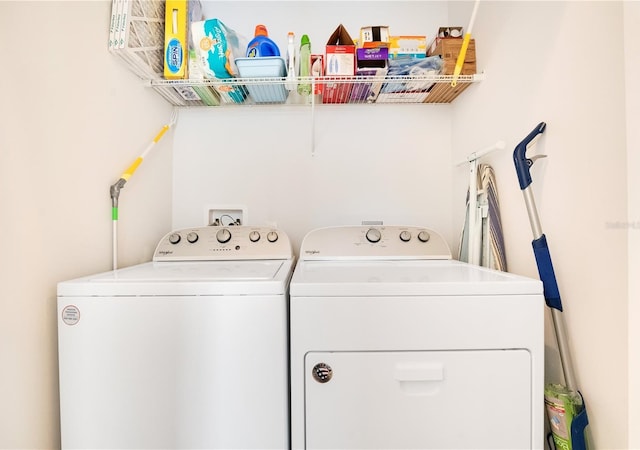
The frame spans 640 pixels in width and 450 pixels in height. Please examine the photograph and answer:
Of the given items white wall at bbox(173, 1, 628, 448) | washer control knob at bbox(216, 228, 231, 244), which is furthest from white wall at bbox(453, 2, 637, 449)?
washer control knob at bbox(216, 228, 231, 244)

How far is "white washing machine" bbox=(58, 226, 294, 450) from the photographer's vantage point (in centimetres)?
83

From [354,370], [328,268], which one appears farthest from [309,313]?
[328,268]

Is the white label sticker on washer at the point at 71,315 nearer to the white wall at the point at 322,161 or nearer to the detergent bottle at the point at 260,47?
the white wall at the point at 322,161

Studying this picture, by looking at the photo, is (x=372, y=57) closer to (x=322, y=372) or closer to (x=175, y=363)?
(x=322, y=372)

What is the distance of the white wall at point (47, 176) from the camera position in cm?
80

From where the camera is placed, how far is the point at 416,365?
0.83 metres

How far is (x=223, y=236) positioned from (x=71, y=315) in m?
0.66

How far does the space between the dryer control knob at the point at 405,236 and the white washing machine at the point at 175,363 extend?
2.46ft

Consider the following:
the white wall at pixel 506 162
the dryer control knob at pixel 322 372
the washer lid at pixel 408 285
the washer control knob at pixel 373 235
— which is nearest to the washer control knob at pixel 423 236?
the washer control knob at pixel 373 235

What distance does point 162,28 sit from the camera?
1403 mm

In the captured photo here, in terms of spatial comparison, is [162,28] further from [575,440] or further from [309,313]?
[575,440]

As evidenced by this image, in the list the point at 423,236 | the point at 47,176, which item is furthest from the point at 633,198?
the point at 47,176

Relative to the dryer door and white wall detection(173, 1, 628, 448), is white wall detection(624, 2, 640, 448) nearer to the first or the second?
white wall detection(173, 1, 628, 448)

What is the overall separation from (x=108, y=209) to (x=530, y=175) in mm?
1427
